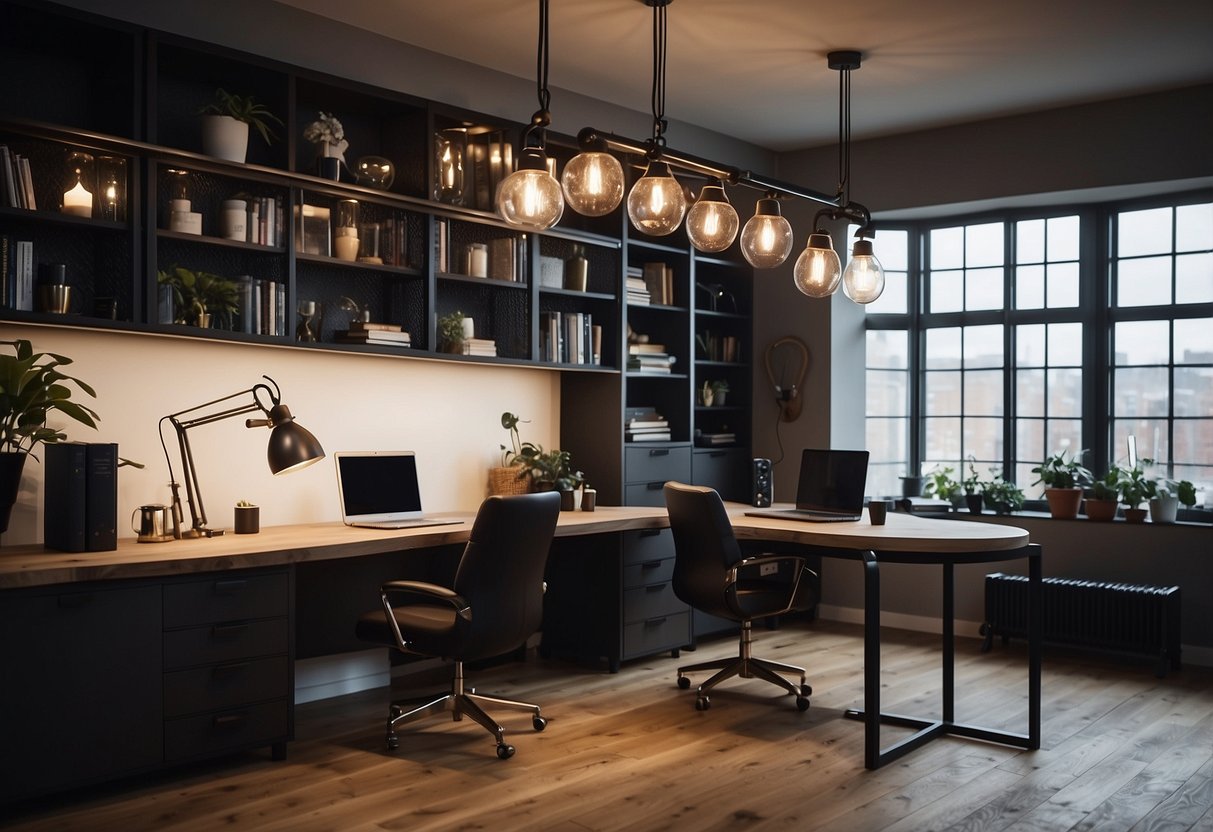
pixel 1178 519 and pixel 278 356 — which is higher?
pixel 278 356

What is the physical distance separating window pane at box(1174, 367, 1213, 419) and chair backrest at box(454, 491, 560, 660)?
12.6 ft

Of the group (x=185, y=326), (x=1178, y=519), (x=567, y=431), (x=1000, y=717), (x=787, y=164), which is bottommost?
(x=1000, y=717)

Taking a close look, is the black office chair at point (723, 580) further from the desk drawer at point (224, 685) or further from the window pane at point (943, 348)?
the window pane at point (943, 348)

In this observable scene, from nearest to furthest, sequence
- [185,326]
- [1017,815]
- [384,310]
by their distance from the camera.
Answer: [1017,815] → [185,326] → [384,310]

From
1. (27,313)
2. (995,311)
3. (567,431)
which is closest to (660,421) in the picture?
(567,431)

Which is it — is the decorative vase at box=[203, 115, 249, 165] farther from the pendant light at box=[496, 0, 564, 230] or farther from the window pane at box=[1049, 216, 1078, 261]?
the window pane at box=[1049, 216, 1078, 261]

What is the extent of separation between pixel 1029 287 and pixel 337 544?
4500 mm

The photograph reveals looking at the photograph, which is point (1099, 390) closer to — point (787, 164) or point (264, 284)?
point (787, 164)

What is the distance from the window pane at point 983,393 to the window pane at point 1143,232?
3.26ft

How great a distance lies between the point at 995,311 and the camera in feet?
21.3

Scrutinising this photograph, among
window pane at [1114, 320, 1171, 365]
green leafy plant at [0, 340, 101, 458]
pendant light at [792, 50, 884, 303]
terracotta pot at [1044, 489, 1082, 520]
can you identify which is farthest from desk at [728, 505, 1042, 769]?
green leafy plant at [0, 340, 101, 458]

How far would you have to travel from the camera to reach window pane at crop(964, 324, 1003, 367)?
652cm

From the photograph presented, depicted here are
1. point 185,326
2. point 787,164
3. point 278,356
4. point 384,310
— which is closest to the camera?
point 185,326

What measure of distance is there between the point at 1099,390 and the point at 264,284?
4.59 metres
